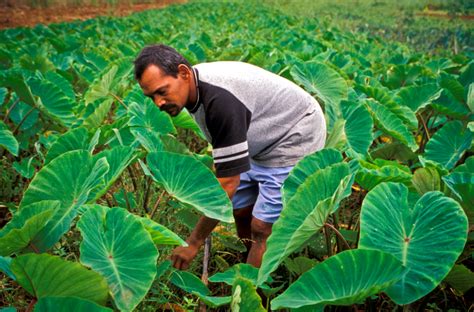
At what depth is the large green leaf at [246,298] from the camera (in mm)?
1392

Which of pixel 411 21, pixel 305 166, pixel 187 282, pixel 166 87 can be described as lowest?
pixel 411 21

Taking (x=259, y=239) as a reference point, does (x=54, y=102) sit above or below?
above

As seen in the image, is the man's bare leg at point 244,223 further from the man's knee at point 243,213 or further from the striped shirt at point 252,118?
the striped shirt at point 252,118

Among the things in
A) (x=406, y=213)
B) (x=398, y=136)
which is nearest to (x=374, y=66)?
(x=398, y=136)

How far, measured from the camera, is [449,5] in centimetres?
1723

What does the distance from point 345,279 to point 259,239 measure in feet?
2.90

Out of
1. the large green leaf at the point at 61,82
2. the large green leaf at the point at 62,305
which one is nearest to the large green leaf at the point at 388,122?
the large green leaf at the point at 62,305

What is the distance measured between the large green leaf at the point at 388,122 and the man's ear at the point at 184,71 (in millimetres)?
1056

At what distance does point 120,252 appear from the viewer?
1.40 meters

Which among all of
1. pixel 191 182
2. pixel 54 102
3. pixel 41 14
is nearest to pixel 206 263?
pixel 191 182

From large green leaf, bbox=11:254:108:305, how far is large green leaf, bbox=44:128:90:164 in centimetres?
89

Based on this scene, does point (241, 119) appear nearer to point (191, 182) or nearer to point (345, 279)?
point (191, 182)

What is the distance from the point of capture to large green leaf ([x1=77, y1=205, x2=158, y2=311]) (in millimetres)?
1367

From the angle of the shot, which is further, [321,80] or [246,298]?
[321,80]
